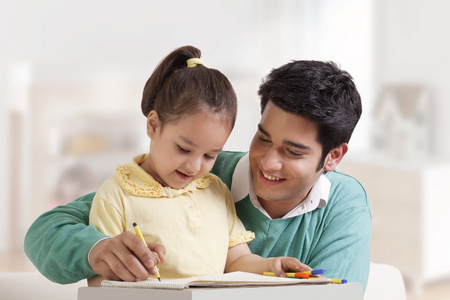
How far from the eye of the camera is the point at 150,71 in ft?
14.9

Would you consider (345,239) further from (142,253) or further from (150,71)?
(150,71)

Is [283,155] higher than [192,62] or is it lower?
lower

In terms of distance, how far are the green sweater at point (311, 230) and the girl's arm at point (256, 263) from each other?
95mm

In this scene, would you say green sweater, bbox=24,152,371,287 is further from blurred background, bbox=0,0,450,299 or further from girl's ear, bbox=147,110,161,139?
blurred background, bbox=0,0,450,299

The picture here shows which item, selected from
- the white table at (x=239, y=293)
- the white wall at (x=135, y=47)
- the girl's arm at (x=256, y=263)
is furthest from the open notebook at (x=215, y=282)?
the white wall at (x=135, y=47)

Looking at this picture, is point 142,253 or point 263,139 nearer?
point 142,253

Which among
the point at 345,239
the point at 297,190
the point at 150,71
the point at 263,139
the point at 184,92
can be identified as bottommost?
the point at 150,71

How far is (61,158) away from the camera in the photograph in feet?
14.4

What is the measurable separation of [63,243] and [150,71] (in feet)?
11.2

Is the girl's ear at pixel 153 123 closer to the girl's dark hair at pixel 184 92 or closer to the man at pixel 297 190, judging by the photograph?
the girl's dark hair at pixel 184 92

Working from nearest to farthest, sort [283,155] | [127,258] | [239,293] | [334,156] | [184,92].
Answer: [239,293], [127,258], [184,92], [283,155], [334,156]

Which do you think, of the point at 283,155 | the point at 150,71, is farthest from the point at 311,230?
the point at 150,71

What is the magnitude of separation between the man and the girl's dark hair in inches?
5.4

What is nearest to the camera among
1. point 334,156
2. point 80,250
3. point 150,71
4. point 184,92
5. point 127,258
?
point 127,258
